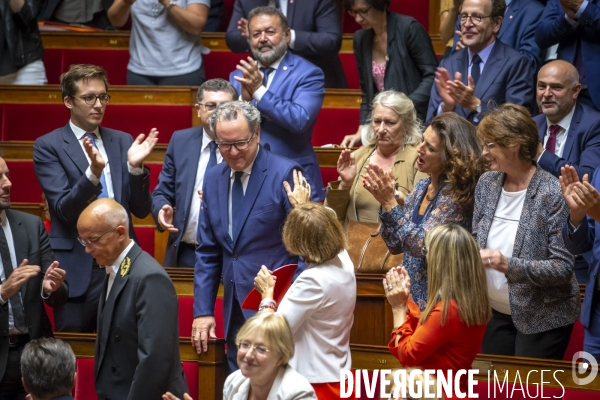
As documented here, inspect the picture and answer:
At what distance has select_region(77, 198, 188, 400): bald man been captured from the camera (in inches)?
104

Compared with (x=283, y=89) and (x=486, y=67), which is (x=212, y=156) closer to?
(x=283, y=89)

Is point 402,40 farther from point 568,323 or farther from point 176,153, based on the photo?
point 568,323

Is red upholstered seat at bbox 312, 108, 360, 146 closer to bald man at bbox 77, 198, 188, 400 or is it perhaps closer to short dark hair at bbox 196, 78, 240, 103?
short dark hair at bbox 196, 78, 240, 103

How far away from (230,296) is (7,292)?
2.38 feet

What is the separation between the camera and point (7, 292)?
3059 mm

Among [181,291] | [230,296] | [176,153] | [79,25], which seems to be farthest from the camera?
[79,25]

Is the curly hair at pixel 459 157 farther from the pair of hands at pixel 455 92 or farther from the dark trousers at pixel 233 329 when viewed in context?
the dark trousers at pixel 233 329

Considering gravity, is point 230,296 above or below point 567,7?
below

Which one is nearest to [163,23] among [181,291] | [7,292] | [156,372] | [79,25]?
[79,25]

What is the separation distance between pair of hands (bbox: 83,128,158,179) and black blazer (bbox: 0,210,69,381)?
290 mm

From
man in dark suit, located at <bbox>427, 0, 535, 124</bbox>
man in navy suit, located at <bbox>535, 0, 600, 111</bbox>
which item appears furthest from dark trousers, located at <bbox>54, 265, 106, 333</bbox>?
man in navy suit, located at <bbox>535, 0, 600, 111</bbox>

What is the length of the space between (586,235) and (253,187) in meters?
1.05

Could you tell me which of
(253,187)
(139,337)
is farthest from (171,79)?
(139,337)

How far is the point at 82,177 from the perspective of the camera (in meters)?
3.39
